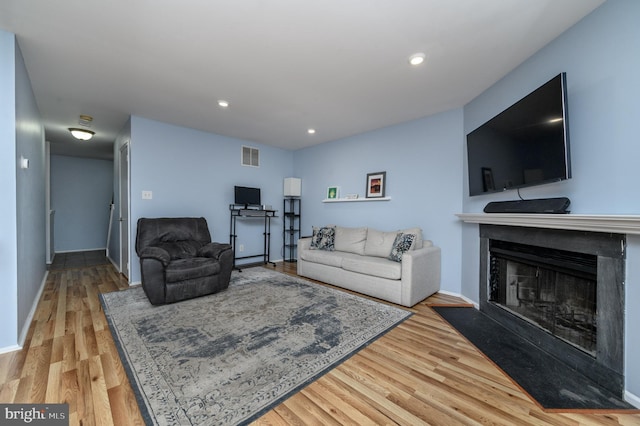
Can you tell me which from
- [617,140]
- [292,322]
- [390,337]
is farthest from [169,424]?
[617,140]

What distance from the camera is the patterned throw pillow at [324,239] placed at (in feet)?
13.9

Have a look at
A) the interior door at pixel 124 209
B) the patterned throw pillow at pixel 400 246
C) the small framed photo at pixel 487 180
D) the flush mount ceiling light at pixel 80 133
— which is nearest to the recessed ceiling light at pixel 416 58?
the small framed photo at pixel 487 180

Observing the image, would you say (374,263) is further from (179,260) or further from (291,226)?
(291,226)

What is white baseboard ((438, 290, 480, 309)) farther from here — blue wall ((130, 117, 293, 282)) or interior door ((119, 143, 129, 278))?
interior door ((119, 143, 129, 278))

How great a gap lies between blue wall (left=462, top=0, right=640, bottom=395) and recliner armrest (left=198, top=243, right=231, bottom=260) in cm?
341

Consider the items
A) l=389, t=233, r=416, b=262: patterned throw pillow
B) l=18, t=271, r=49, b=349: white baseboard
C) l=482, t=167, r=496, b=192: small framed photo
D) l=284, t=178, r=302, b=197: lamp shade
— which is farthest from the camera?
l=284, t=178, r=302, b=197: lamp shade

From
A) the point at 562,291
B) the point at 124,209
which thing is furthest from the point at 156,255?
the point at 562,291

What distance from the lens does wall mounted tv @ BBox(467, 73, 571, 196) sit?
5.89 feet

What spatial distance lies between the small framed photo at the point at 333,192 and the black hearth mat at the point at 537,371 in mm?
2848

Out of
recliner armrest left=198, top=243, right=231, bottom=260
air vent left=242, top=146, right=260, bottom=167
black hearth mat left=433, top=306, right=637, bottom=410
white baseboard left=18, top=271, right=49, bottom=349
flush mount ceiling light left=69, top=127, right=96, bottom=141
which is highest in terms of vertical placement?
flush mount ceiling light left=69, top=127, right=96, bottom=141

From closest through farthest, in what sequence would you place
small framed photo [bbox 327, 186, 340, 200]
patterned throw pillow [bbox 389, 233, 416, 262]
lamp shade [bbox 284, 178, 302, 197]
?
patterned throw pillow [bbox 389, 233, 416, 262] → small framed photo [bbox 327, 186, 340, 200] → lamp shade [bbox 284, 178, 302, 197]

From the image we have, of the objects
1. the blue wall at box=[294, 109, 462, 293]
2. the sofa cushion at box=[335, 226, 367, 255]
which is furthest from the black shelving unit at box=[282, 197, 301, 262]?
the sofa cushion at box=[335, 226, 367, 255]

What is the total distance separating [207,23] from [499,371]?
10.4 feet

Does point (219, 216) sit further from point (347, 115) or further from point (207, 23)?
point (207, 23)
